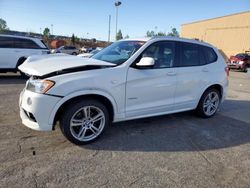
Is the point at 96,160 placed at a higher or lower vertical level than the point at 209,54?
lower

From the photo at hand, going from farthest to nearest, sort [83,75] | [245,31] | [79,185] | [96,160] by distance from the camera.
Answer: [245,31] < [83,75] < [96,160] < [79,185]

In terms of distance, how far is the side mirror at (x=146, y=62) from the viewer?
4.26m

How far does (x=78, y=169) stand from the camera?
332 cm

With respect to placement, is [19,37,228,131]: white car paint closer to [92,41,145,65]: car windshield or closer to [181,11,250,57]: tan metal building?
[92,41,145,65]: car windshield

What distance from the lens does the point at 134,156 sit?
3.77m

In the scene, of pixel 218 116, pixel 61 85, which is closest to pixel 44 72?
pixel 61 85

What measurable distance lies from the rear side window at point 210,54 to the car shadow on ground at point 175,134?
4.47 feet

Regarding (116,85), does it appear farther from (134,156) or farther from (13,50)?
(13,50)

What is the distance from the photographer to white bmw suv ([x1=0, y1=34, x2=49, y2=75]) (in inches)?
424

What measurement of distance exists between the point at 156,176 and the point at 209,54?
358 centimetres

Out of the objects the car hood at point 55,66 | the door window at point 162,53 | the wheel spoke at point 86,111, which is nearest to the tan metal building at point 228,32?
the door window at point 162,53

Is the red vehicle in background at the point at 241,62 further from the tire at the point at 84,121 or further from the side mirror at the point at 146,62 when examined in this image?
the tire at the point at 84,121

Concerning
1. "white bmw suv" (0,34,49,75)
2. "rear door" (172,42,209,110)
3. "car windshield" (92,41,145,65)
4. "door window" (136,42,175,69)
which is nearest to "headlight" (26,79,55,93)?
"car windshield" (92,41,145,65)

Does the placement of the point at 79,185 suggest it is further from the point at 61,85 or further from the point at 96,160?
the point at 61,85
